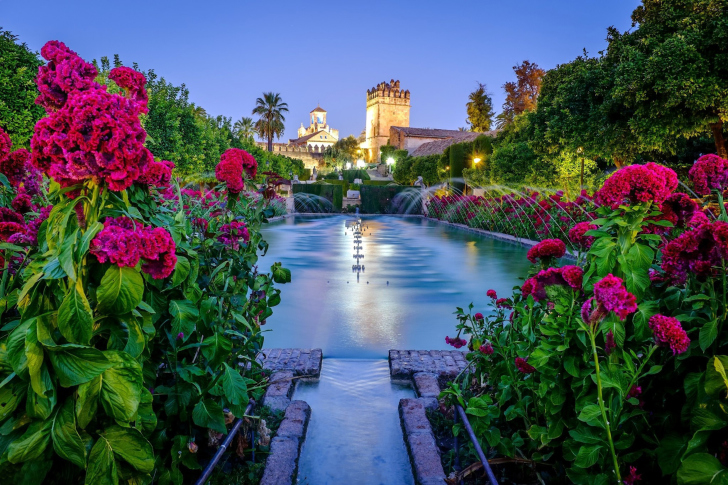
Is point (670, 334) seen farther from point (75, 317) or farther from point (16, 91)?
point (16, 91)

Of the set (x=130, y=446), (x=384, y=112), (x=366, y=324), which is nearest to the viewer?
(x=130, y=446)

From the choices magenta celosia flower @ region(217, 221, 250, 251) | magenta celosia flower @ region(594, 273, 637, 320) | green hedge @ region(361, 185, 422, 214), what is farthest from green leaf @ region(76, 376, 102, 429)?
green hedge @ region(361, 185, 422, 214)

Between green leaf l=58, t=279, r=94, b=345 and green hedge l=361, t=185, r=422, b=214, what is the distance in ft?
119

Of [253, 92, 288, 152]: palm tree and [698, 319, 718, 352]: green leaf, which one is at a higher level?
[253, 92, 288, 152]: palm tree

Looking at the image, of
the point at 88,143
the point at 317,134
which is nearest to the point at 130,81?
the point at 88,143

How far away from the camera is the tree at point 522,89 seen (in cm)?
4734

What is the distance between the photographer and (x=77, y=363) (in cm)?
139

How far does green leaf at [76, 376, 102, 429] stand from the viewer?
1.42m

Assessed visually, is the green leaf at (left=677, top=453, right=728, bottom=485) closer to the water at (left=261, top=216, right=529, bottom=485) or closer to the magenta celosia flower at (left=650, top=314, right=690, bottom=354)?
the magenta celosia flower at (left=650, top=314, right=690, bottom=354)

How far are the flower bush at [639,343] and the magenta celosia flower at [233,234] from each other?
1667 mm

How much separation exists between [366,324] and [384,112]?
82.4 m

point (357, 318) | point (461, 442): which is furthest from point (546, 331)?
point (357, 318)

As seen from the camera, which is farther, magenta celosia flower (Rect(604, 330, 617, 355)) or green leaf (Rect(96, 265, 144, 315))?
magenta celosia flower (Rect(604, 330, 617, 355))

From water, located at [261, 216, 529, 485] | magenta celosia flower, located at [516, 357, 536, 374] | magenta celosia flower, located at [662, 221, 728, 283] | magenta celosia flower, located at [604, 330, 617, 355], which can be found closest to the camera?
magenta celosia flower, located at [662, 221, 728, 283]
